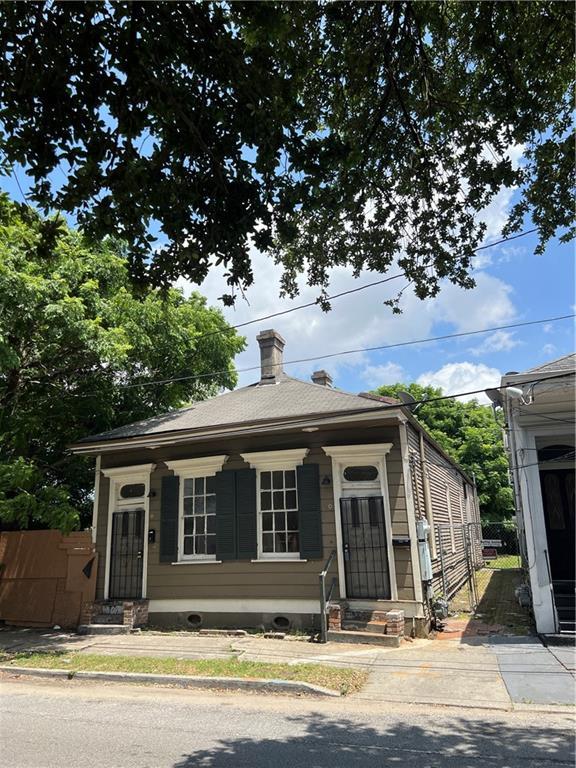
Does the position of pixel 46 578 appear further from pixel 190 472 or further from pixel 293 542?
pixel 293 542

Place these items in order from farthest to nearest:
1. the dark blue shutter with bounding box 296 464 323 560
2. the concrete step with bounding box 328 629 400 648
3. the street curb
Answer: the dark blue shutter with bounding box 296 464 323 560 < the concrete step with bounding box 328 629 400 648 < the street curb

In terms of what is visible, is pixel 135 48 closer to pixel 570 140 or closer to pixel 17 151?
pixel 17 151

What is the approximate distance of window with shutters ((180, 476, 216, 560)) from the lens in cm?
1127

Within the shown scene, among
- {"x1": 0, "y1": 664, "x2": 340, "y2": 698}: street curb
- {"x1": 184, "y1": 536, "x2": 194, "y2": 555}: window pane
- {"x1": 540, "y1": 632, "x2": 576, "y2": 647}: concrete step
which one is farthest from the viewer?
{"x1": 184, "y1": 536, "x2": 194, "y2": 555}: window pane

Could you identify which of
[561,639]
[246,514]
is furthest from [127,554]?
[561,639]

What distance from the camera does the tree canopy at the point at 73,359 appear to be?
33.9 feet

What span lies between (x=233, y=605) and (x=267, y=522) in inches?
66.2

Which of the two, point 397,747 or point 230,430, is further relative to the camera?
point 230,430

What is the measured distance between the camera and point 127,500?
478 inches

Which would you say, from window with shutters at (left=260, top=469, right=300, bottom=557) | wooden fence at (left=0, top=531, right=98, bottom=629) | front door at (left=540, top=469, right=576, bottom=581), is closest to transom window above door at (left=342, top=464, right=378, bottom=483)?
window with shutters at (left=260, top=469, right=300, bottom=557)

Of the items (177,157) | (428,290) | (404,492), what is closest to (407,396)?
(404,492)

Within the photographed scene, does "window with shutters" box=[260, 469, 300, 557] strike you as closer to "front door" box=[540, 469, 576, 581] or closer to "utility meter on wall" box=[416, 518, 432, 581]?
"utility meter on wall" box=[416, 518, 432, 581]

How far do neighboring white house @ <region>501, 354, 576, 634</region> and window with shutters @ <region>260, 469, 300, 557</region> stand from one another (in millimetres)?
4134

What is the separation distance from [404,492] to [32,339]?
813cm
